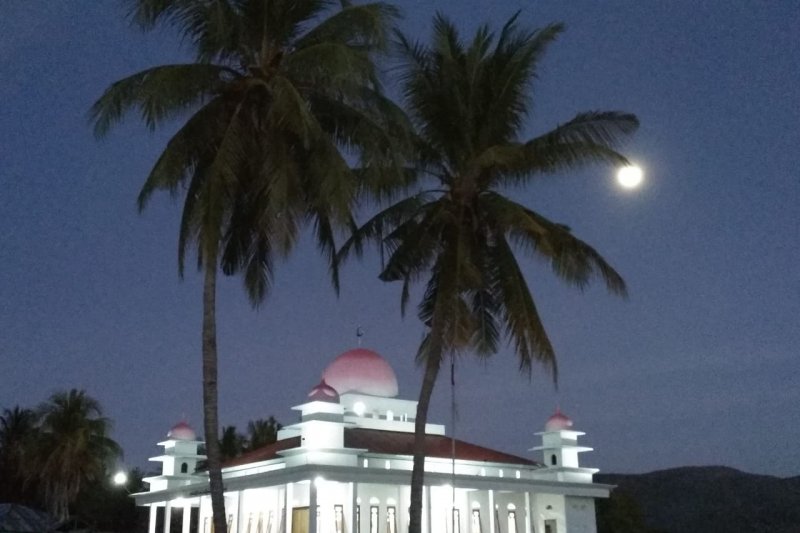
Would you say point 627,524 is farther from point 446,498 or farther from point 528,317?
point 528,317

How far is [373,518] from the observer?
105ft

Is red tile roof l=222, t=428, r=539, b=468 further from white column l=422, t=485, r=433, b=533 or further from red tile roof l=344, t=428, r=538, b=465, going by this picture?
white column l=422, t=485, r=433, b=533

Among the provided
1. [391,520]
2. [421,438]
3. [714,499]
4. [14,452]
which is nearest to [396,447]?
[391,520]

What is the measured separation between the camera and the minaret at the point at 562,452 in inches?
1446

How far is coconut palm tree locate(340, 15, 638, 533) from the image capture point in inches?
712

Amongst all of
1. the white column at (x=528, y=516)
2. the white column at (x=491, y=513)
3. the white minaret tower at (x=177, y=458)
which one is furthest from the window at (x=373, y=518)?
the white minaret tower at (x=177, y=458)

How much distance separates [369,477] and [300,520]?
4.78m

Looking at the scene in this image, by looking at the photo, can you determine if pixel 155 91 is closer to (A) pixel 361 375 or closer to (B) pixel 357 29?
(B) pixel 357 29

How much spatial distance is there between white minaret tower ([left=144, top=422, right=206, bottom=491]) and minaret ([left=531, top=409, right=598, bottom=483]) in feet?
53.3

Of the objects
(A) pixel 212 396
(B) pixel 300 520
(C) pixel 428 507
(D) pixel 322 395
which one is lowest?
(B) pixel 300 520

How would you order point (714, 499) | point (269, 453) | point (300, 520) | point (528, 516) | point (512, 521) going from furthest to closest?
1. point (714, 499)
2. point (512, 521)
3. point (528, 516)
4. point (269, 453)
5. point (300, 520)

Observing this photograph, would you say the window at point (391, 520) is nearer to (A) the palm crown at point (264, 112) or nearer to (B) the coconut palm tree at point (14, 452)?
(A) the palm crown at point (264, 112)

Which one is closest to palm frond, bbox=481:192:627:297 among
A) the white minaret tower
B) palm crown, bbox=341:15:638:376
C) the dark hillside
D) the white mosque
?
palm crown, bbox=341:15:638:376

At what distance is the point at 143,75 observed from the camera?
52.4 ft
